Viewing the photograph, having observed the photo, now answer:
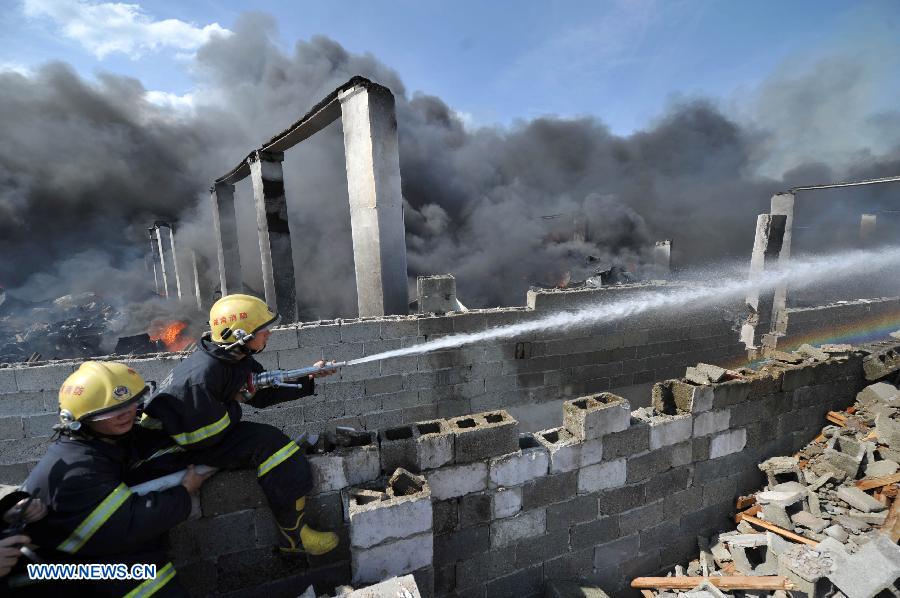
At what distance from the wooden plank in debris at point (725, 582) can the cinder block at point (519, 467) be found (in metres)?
1.94

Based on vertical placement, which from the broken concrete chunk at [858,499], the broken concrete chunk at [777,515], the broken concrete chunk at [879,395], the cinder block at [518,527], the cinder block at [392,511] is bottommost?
the broken concrete chunk at [777,515]

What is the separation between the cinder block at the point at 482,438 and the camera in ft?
10.6

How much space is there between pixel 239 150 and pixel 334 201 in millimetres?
9322

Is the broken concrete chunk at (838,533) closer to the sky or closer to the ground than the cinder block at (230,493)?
closer to the ground

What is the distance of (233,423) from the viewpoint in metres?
2.77

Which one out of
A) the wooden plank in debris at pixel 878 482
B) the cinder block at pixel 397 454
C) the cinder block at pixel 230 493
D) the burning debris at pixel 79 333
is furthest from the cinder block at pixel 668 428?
the burning debris at pixel 79 333

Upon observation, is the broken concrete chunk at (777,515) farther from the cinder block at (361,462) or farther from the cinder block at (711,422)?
the cinder block at (361,462)

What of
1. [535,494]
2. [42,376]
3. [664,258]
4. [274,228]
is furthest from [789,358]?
[664,258]

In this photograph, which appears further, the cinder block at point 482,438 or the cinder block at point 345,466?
the cinder block at point 482,438

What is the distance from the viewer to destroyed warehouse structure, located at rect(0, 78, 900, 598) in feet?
9.72

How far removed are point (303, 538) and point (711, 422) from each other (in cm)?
416

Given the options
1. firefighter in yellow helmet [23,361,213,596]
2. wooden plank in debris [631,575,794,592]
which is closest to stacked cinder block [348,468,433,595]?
firefighter in yellow helmet [23,361,213,596]

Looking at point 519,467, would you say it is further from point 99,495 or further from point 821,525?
point 821,525

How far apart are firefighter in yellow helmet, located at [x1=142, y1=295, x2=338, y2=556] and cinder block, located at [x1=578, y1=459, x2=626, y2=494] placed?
2.26 metres
